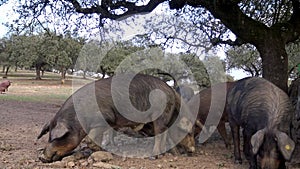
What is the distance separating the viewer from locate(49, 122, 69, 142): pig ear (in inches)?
234

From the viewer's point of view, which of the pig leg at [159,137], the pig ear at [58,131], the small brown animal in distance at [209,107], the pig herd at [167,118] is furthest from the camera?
the small brown animal in distance at [209,107]

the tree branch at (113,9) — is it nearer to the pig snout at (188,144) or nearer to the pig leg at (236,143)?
the pig snout at (188,144)

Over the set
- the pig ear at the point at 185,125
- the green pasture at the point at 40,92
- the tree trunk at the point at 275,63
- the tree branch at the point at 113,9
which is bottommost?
the green pasture at the point at 40,92

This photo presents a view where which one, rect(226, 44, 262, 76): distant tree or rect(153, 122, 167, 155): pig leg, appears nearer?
rect(153, 122, 167, 155): pig leg

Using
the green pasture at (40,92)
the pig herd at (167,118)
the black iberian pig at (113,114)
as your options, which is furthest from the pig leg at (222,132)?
the green pasture at (40,92)

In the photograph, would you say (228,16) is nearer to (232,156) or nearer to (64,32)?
(232,156)

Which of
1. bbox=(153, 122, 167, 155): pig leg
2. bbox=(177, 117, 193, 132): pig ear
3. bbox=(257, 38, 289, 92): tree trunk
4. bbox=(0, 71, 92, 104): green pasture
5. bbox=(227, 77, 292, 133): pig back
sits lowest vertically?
bbox=(0, 71, 92, 104): green pasture

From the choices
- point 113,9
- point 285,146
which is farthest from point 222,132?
point 113,9

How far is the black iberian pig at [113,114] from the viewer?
6121mm

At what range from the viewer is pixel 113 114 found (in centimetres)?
661

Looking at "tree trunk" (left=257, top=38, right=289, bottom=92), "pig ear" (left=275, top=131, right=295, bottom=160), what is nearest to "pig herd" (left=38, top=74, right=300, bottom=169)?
"pig ear" (left=275, top=131, right=295, bottom=160)

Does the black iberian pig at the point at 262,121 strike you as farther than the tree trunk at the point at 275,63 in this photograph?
No

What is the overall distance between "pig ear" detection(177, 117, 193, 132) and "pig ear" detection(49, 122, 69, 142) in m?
2.34

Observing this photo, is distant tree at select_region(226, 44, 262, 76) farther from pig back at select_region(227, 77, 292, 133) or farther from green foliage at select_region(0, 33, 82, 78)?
green foliage at select_region(0, 33, 82, 78)
